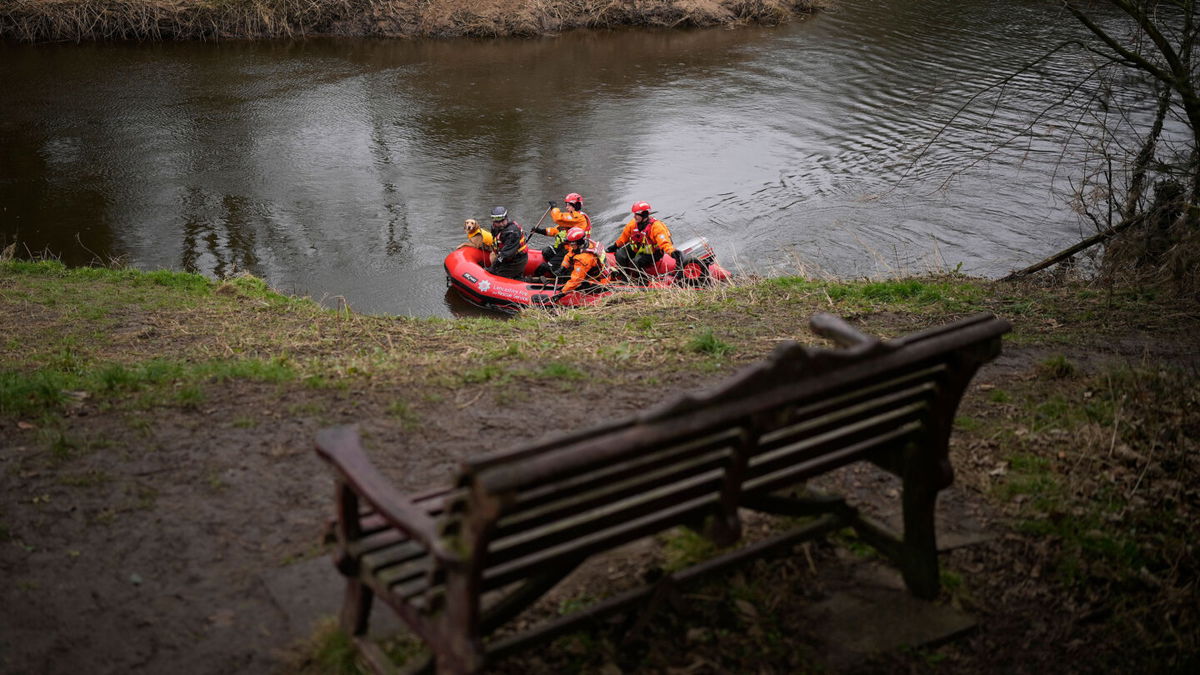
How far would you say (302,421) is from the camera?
5.26 metres

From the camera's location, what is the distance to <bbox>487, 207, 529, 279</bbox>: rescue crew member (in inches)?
504

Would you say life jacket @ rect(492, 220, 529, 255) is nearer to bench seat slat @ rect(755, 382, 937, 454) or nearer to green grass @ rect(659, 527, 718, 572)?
green grass @ rect(659, 527, 718, 572)

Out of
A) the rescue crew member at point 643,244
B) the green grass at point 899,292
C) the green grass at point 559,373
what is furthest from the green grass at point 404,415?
the rescue crew member at point 643,244

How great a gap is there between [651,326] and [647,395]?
84.2 inches

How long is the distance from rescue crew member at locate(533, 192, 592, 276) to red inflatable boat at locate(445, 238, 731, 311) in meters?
0.31

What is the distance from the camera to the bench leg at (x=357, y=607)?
3129 mm

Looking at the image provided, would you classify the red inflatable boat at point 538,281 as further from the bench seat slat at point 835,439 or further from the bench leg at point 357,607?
the bench leg at point 357,607

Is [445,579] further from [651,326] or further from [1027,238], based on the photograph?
[1027,238]

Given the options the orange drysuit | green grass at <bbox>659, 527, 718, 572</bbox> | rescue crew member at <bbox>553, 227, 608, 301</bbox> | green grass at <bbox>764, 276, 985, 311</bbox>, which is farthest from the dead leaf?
the orange drysuit

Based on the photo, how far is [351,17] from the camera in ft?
84.7

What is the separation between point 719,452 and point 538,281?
10102mm

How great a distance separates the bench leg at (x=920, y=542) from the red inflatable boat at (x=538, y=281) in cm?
791

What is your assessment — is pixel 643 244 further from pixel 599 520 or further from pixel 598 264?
pixel 599 520

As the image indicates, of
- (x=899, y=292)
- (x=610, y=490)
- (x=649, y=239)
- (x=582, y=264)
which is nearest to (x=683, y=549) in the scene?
(x=610, y=490)
